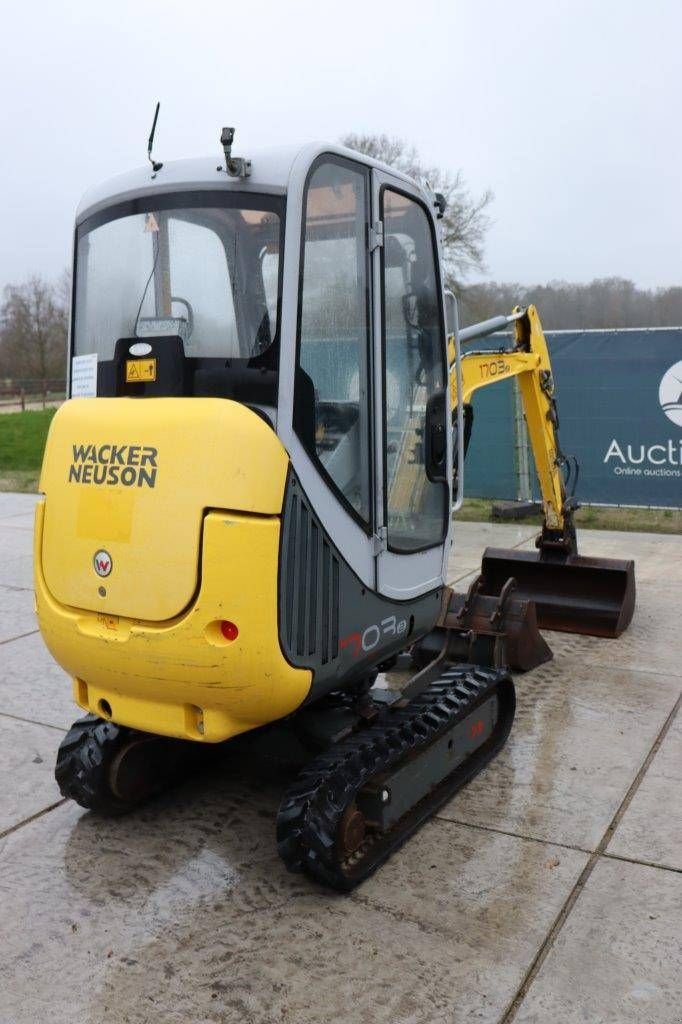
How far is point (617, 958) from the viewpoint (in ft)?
9.66

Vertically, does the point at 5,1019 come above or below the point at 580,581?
below

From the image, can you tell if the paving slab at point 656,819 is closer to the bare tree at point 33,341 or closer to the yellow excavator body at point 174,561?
the yellow excavator body at point 174,561

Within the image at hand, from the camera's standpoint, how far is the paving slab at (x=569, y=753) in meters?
3.85

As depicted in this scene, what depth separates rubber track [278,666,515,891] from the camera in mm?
3254

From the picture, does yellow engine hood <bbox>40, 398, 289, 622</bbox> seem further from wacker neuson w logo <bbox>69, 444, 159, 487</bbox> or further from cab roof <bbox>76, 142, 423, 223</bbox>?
cab roof <bbox>76, 142, 423, 223</bbox>

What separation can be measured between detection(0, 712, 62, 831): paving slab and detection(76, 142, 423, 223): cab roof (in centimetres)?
243

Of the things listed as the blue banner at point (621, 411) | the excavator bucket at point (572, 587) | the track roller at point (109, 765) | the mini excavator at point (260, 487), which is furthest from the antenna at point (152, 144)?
the blue banner at point (621, 411)

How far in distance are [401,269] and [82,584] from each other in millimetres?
1717

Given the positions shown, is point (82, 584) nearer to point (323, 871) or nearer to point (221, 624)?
point (221, 624)

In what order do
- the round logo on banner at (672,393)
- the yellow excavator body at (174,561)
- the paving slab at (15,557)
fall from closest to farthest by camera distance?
the yellow excavator body at (174,561), the paving slab at (15,557), the round logo on banner at (672,393)

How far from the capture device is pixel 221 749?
4.16 metres

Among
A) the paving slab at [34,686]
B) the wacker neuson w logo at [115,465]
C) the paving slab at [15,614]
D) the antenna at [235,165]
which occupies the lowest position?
the paving slab at [34,686]

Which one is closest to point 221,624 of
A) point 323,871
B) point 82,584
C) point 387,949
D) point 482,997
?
point 82,584

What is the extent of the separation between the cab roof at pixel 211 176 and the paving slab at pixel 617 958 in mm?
2568
